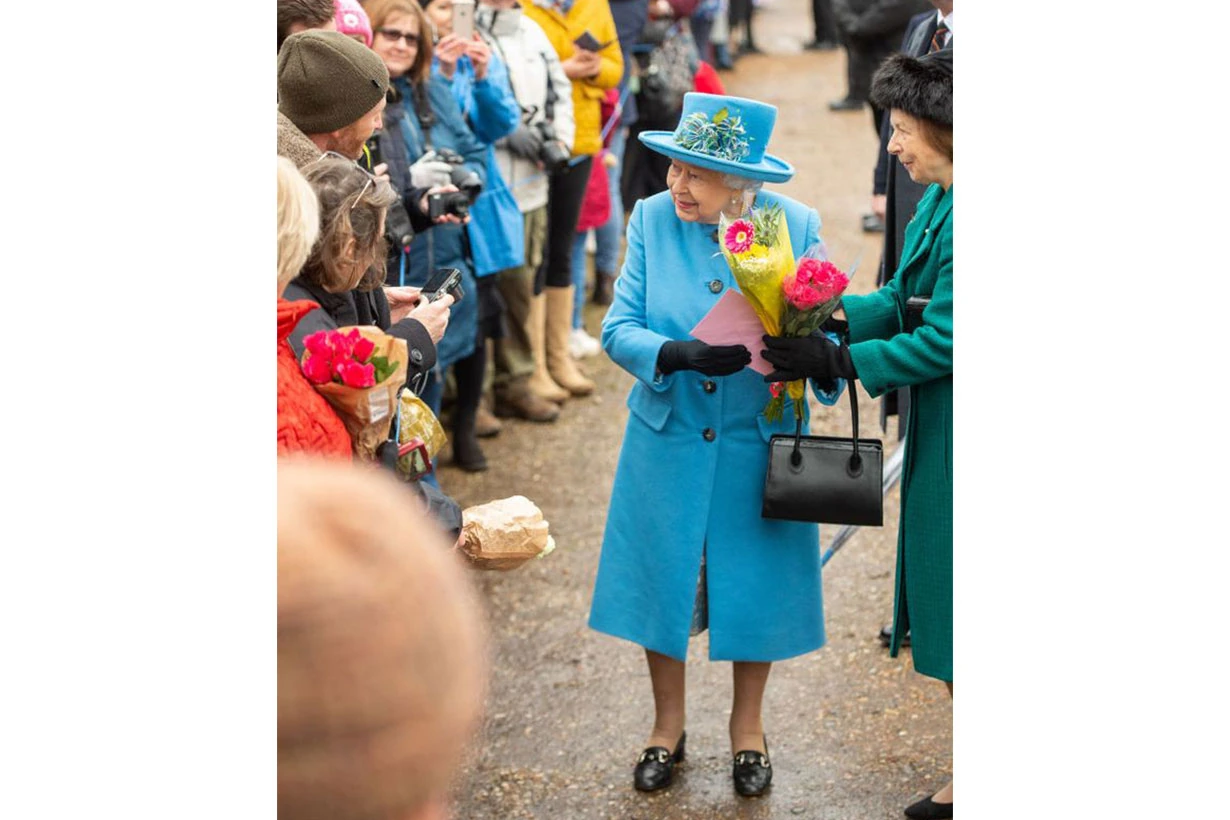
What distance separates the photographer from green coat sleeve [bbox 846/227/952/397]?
331 cm

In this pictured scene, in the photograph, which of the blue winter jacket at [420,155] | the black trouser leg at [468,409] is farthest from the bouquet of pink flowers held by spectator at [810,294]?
the black trouser leg at [468,409]

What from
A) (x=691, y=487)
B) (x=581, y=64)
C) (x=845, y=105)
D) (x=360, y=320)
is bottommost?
(x=845, y=105)

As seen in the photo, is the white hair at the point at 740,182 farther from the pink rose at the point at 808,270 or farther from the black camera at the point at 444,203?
the black camera at the point at 444,203

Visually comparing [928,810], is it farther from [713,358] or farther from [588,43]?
[588,43]

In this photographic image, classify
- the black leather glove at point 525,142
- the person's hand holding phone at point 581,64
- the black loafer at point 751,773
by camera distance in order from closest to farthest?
the black loafer at point 751,773, the black leather glove at point 525,142, the person's hand holding phone at point 581,64

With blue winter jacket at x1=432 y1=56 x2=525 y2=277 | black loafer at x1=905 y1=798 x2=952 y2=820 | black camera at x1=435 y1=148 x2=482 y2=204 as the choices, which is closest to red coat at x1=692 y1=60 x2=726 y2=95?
blue winter jacket at x1=432 y1=56 x2=525 y2=277

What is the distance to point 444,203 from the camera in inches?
181

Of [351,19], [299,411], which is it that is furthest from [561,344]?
[299,411]

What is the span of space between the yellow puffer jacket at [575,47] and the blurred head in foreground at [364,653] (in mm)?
5318

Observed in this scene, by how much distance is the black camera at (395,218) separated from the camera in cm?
445

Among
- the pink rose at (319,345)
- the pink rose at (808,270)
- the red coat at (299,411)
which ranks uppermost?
the pink rose at (319,345)

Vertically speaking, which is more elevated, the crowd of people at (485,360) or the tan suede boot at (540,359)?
the crowd of people at (485,360)

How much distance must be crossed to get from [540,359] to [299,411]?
4930 millimetres
